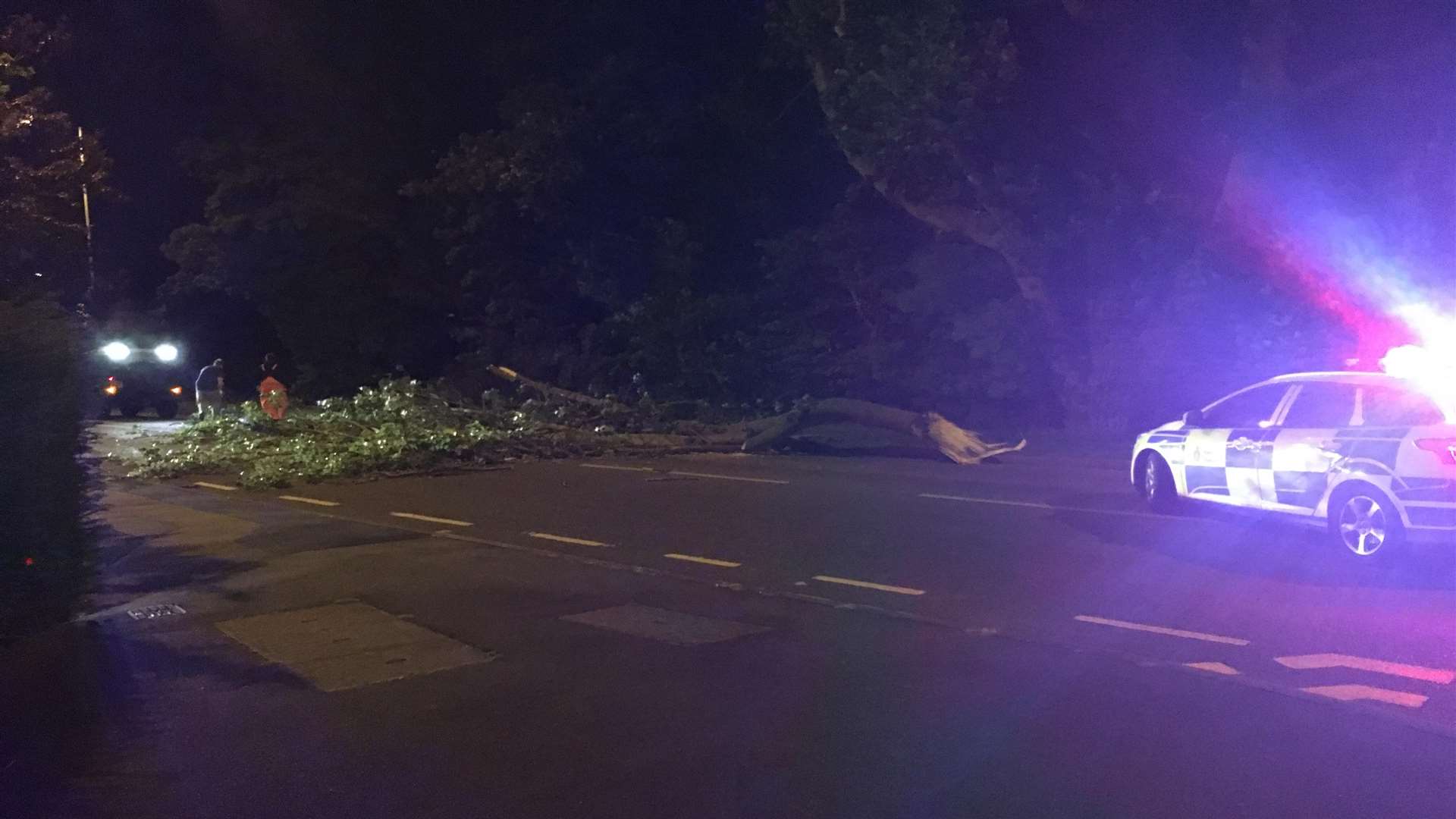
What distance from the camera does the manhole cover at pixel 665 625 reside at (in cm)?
A: 789

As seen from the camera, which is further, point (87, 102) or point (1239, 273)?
point (87, 102)

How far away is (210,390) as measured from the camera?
34.2 metres

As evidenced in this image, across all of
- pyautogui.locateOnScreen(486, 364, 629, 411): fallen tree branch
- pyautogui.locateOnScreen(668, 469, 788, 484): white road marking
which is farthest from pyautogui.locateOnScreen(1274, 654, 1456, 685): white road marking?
pyautogui.locateOnScreen(486, 364, 629, 411): fallen tree branch

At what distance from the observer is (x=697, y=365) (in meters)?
29.1

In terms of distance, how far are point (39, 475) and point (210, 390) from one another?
28.2 m

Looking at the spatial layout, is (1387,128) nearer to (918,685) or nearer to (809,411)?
(809,411)

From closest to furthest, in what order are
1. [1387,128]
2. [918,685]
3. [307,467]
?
[918,685]
[307,467]
[1387,128]

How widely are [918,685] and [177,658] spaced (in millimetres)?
4376

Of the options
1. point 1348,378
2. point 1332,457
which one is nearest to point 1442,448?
point 1332,457

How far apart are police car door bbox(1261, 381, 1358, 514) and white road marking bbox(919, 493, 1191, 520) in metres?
1.71

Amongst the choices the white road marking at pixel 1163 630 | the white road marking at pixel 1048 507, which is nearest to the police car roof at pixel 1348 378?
the white road marking at pixel 1048 507

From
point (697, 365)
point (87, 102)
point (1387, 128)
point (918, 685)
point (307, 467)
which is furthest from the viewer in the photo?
point (87, 102)

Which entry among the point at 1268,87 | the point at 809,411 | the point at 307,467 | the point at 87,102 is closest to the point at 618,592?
the point at 307,467

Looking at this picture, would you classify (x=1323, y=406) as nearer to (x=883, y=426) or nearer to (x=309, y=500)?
(x=883, y=426)
